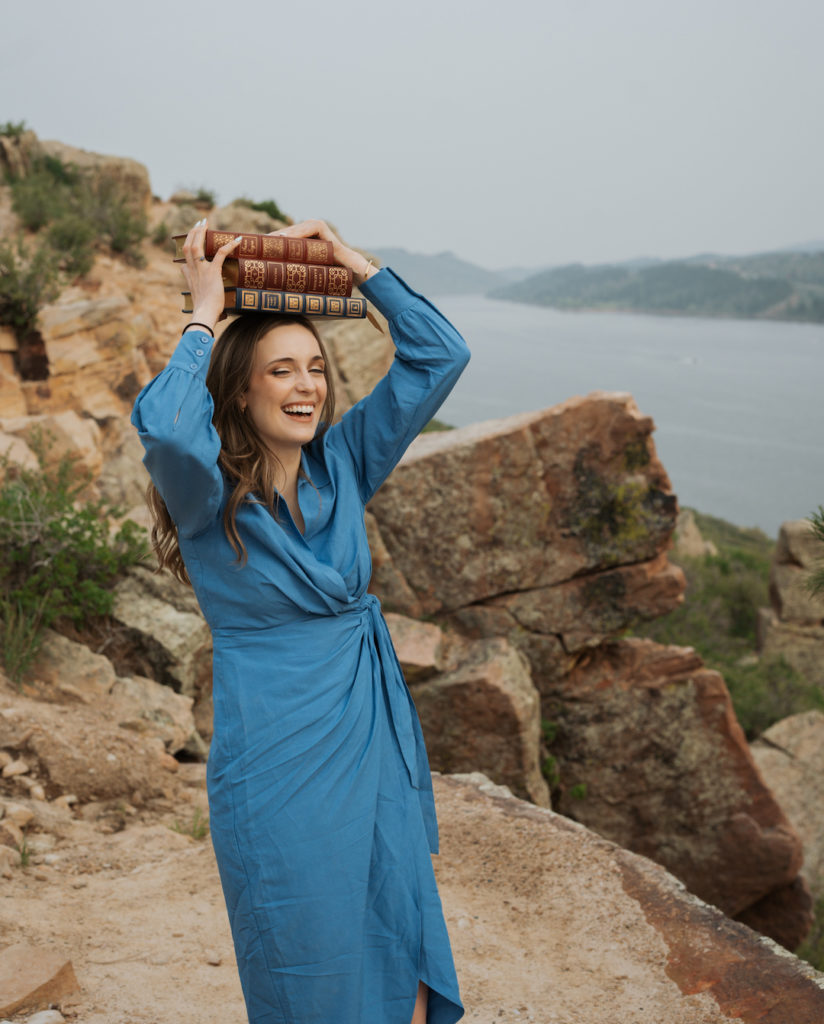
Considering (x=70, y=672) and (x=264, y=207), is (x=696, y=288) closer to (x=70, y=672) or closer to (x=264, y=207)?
(x=264, y=207)

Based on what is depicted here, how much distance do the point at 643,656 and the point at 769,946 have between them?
4239 mm

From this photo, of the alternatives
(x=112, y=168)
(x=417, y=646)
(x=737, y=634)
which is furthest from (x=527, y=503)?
(x=112, y=168)

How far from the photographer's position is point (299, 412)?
2.11m

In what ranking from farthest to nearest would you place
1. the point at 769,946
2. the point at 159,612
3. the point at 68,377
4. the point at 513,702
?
the point at 68,377
the point at 513,702
the point at 159,612
the point at 769,946

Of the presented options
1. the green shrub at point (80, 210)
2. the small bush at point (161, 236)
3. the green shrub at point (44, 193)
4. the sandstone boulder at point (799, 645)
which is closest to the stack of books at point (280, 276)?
the green shrub at point (80, 210)

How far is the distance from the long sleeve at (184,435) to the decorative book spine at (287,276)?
23cm

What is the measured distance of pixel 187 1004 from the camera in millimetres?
2973

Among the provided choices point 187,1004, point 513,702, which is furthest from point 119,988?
point 513,702

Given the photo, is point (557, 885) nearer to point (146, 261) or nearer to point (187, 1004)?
point (187, 1004)

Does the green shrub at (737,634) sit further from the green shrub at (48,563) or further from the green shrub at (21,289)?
the green shrub at (48,563)

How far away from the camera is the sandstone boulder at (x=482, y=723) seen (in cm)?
659

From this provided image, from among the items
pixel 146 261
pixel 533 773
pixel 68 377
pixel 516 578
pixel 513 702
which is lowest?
pixel 533 773

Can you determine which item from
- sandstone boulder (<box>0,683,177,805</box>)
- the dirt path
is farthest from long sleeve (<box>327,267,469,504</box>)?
sandstone boulder (<box>0,683,177,805</box>)

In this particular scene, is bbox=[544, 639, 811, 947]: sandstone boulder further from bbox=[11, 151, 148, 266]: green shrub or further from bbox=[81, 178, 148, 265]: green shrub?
bbox=[81, 178, 148, 265]: green shrub
